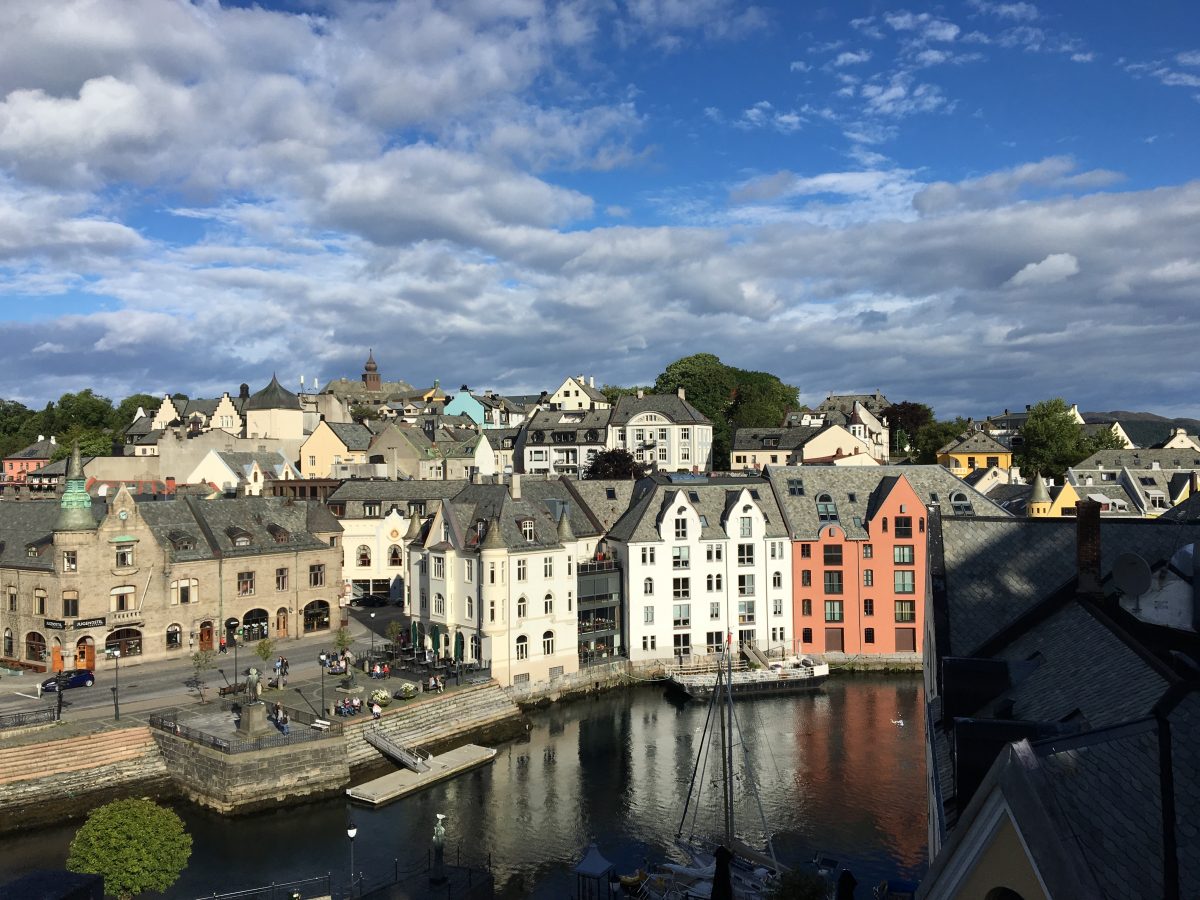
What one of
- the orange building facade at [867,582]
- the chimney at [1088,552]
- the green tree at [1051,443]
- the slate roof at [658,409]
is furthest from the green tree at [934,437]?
the chimney at [1088,552]

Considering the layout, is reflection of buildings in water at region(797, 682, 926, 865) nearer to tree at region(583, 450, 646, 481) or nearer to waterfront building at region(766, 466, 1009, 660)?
waterfront building at region(766, 466, 1009, 660)

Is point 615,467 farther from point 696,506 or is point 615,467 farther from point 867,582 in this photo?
point 867,582

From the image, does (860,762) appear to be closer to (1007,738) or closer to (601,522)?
(601,522)

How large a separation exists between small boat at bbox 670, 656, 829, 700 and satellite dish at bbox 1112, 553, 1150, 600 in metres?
50.7

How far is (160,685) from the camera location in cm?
5862

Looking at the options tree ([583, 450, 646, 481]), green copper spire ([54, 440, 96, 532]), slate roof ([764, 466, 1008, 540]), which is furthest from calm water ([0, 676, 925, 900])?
tree ([583, 450, 646, 481])

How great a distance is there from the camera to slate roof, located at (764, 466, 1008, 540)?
75250 mm

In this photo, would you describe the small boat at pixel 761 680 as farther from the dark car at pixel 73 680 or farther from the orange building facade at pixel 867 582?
the dark car at pixel 73 680

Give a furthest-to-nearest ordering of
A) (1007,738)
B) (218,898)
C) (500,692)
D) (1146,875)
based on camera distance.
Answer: (500,692)
(218,898)
(1007,738)
(1146,875)

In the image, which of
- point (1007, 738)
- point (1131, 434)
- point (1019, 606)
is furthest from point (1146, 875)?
point (1131, 434)

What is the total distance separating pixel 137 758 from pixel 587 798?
915 inches

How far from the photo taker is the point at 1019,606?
23.7 m

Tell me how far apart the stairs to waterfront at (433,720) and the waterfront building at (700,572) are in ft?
48.7

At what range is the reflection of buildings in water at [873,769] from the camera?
42.9m
